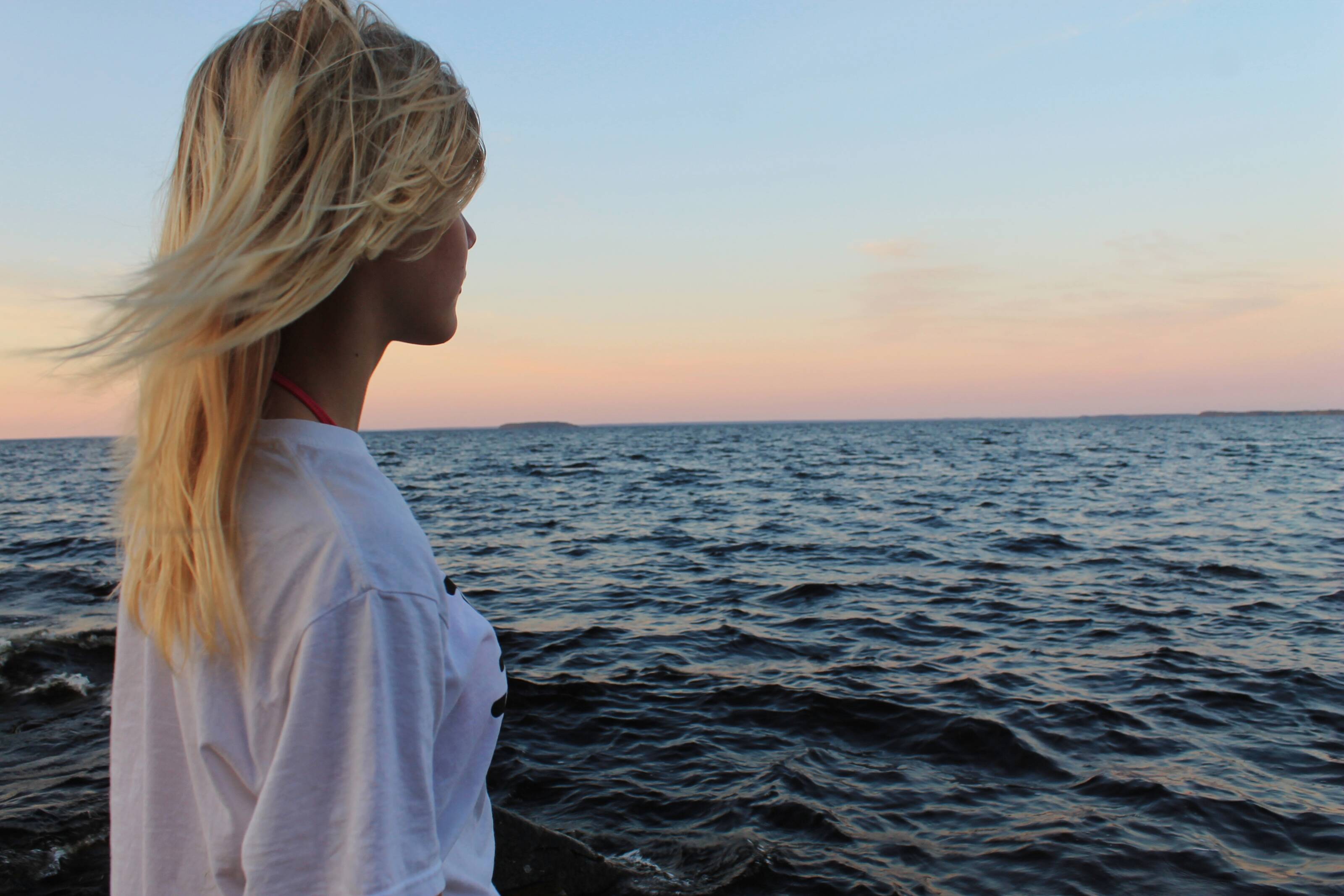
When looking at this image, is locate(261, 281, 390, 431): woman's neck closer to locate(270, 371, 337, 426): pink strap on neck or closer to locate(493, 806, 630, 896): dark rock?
locate(270, 371, 337, 426): pink strap on neck

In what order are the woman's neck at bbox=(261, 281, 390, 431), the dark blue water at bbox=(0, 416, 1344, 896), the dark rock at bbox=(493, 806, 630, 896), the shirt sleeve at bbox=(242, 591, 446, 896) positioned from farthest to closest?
the dark blue water at bbox=(0, 416, 1344, 896) → the dark rock at bbox=(493, 806, 630, 896) → the woman's neck at bbox=(261, 281, 390, 431) → the shirt sleeve at bbox=(242, 591, 446, 896)

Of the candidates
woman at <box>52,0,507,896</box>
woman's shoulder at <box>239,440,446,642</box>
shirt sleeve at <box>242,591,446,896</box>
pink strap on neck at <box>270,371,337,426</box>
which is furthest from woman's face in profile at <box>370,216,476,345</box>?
shirt sleeve at <box>242,591,446,896</box>

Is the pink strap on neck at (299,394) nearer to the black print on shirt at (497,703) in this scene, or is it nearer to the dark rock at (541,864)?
the black print on shirt at (497,703)

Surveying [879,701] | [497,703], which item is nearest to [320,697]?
[497,703]

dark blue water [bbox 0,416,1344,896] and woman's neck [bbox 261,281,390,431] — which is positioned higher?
woman's neck [bbox 261,281,390,431]

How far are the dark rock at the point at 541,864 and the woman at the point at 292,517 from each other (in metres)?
3.20

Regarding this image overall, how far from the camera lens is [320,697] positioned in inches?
33.3

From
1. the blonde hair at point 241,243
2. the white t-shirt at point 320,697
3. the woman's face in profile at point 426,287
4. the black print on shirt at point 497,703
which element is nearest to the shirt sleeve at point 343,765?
the white t-shirt at point 320,697

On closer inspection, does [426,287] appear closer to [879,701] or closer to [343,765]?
[343,765]

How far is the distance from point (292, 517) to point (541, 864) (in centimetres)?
377

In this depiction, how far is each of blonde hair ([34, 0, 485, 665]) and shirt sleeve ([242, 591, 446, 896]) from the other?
0.11 meters

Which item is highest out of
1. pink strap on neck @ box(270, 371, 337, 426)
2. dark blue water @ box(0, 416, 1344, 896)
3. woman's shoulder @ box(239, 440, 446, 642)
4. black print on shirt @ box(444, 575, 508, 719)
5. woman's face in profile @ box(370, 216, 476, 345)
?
woman's face in profile @ box(370, 216, 476, 345)

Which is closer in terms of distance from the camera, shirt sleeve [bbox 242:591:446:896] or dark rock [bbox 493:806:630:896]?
shirt sleeve [bbox 242:591:446:896]

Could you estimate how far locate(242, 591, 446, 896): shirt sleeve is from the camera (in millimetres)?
844
